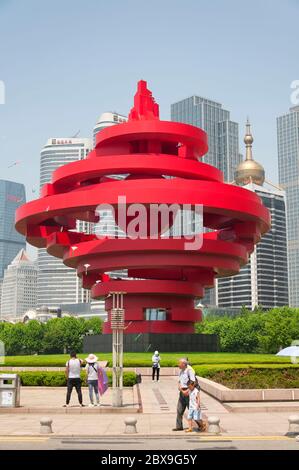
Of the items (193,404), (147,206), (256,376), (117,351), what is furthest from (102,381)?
(147,206)

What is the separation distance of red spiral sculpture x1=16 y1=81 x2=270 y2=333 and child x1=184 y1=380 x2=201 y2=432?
30.9 metres

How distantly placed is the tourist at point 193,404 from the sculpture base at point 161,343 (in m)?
36.0

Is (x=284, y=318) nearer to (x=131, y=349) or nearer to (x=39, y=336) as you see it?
(x=131, y=349)

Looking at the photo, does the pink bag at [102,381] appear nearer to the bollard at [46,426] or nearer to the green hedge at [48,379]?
the bollard at [46,426]

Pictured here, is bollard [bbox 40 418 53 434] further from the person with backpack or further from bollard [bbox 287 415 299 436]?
bollard [bbox 287 415 299 436]

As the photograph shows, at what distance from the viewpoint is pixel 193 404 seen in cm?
1570

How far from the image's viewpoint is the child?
15.5 meters

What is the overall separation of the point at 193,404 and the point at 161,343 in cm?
3688

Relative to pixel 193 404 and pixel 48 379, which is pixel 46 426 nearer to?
pixel 193 404

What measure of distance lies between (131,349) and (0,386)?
32.6m

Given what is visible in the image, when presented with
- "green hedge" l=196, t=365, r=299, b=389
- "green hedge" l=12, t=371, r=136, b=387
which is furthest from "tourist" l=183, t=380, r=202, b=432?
"green hedge" l=12, t=371, r=136, b=387

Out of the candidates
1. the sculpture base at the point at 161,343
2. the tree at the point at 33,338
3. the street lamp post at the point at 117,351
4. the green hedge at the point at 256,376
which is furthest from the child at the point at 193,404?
the tree at the point at 33,338

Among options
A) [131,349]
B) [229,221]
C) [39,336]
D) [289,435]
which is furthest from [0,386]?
[39,336]

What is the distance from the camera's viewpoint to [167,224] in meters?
51.9
